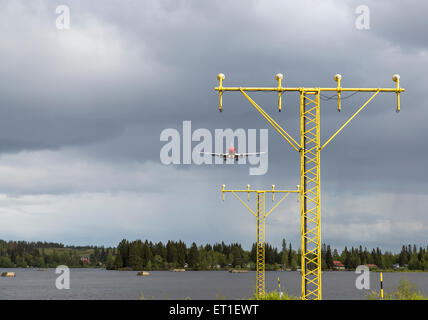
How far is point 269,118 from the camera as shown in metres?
27.0

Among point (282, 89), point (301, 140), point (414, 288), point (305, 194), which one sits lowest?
point (414, 288)

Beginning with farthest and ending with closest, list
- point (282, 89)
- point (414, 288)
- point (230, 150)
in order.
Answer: point (230, 150), point (414, 288), point (282, 89)
